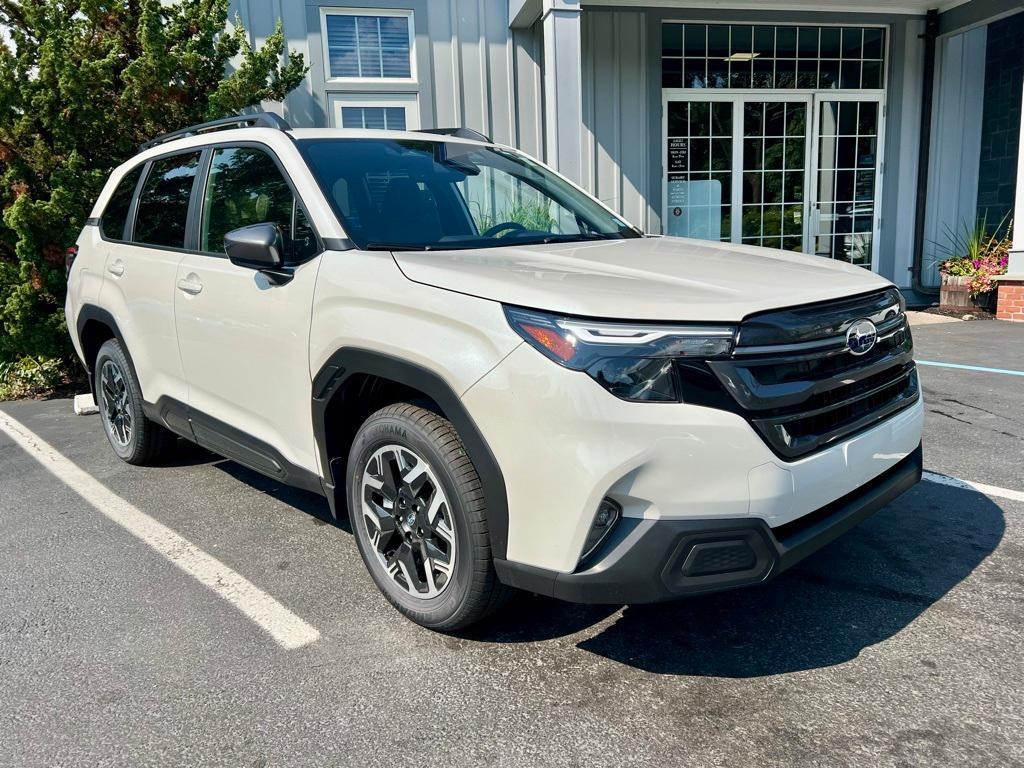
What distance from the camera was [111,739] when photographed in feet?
7.55

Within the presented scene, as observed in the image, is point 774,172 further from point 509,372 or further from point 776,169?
point 509,372

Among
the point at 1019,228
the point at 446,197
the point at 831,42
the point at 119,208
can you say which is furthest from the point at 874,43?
the point at 119,208

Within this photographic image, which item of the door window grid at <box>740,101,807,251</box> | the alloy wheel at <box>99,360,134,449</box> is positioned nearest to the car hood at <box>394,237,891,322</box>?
the alloy wheel at <box>99,360,134,449</box>

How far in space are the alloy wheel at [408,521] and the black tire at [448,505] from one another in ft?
0.07

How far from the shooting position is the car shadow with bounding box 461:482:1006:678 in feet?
8.61

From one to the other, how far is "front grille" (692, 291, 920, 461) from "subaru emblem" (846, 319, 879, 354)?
0.02m

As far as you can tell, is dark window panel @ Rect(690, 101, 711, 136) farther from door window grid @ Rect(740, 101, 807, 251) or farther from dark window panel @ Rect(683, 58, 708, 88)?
door window grid @ Rect(740, 101, 807, 251)

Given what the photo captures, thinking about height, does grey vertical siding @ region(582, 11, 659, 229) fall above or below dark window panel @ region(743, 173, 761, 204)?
above

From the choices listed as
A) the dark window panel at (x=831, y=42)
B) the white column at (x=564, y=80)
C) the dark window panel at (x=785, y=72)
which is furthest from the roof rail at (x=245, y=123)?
the dark window panel at (x=831, y=42)

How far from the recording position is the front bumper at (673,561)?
219 cm

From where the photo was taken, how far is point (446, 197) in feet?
11.5

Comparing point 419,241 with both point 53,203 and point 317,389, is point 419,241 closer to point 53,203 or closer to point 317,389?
point 317,389

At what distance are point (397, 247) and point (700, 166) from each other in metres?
8.73

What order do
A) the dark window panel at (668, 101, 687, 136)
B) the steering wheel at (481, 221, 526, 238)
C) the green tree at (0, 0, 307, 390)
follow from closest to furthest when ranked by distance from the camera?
the steering wheel at (481, 221, 526, 238) < the green tree at (0, 0, 307, 390) < the dark window panel at (668, 101, 687, 136)
